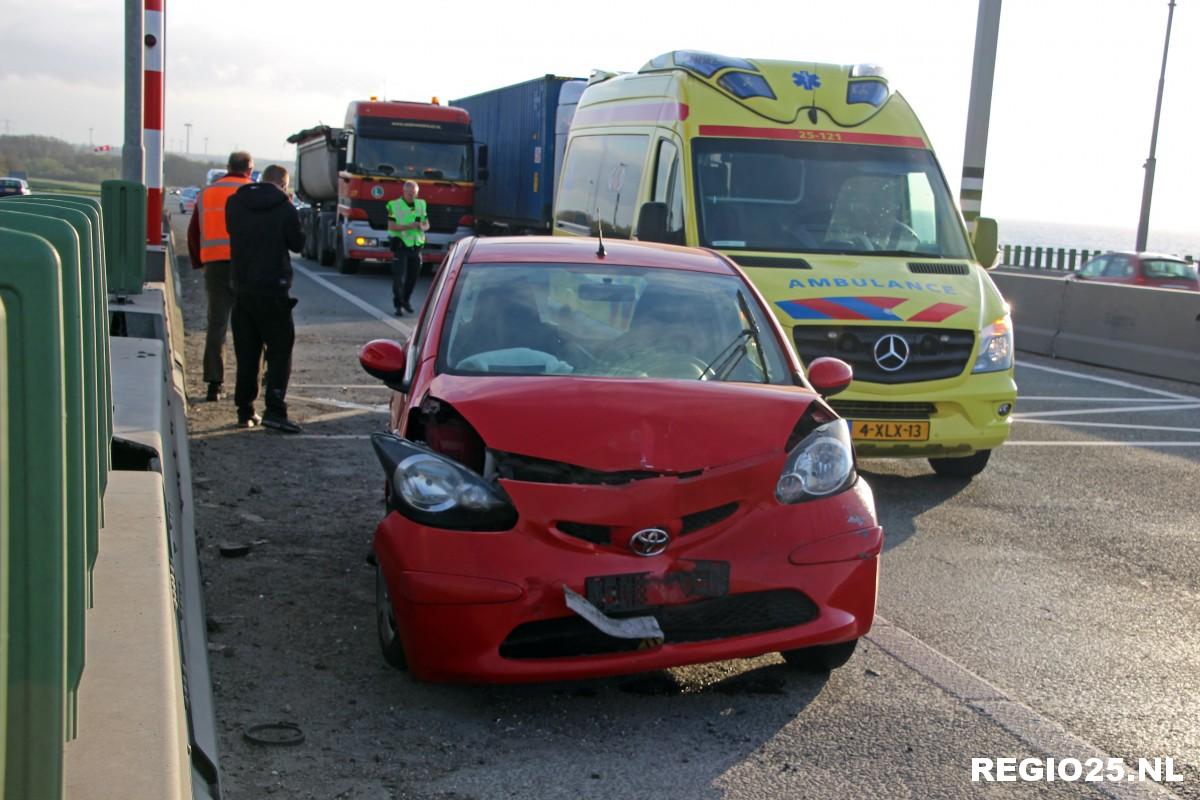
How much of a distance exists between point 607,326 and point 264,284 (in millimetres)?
4501

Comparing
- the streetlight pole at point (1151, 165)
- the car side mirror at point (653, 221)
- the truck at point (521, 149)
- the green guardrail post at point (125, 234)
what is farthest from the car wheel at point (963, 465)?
the streetlight pole at point (1151, 165)

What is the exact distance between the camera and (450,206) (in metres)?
27.9

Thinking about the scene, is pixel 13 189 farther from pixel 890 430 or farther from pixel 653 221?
pixel 890 430

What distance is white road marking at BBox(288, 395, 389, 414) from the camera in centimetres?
1144

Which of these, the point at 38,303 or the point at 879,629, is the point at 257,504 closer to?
the point at 879,629

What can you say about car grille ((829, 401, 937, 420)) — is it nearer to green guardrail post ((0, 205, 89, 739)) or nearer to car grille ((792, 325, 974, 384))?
car grille ((792, 325, 974, 384))

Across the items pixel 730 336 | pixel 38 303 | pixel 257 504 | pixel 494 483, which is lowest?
pixel 257 504

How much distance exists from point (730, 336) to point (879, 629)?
137cm

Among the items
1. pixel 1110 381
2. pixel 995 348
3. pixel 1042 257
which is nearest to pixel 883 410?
pixel 995 348

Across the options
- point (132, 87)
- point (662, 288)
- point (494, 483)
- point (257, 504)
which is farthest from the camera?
point (132, 87)

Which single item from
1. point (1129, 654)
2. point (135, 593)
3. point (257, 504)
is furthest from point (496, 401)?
point (257, 504)

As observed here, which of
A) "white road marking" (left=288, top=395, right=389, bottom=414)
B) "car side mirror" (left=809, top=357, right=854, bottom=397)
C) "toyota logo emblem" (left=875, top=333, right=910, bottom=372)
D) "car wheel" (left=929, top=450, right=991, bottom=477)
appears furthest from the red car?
"white road marking" (left=288, top=395, right=389, bottom=414)

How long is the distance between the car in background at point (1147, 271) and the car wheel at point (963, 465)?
16400 millimetres

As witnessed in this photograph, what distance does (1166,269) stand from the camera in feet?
82.2
